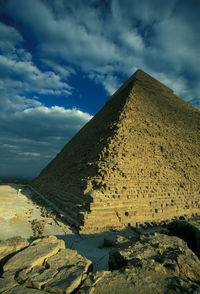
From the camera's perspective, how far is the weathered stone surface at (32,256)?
92.5 inches

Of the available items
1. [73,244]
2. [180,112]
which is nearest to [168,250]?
[73,244]

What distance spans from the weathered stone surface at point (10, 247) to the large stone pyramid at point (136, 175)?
3141 mm

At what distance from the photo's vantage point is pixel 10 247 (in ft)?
9.62

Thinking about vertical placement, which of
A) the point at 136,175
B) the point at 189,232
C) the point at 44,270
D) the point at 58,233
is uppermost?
the point at 136,175

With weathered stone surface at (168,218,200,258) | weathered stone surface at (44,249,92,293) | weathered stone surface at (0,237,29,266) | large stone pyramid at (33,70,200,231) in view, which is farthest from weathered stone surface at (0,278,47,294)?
large stone pyramid at (33,70,200,231)

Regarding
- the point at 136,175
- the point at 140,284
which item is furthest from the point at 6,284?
the point at 136,175

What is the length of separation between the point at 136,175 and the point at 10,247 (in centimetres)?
690

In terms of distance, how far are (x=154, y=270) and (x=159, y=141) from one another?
36.0 ft

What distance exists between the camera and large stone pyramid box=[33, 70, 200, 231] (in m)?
6.91

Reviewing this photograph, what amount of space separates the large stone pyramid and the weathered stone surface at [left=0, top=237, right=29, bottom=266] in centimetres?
314

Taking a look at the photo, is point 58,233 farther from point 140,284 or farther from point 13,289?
point 140,284

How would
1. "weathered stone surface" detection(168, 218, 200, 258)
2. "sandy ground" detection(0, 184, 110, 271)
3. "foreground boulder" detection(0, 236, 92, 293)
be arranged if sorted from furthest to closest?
"sandy ground" detection(0, 184, 110, 271) → "weathered stone surface" detection(168, 218, 200, 258) → "foreground boulder" detection(0, 236, 92, 293)

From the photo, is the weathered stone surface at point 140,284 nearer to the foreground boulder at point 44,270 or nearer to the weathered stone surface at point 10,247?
the foreground boulder at point 44,270

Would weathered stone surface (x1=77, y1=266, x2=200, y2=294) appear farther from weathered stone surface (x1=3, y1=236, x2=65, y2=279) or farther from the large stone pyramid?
the large stone pyramid
